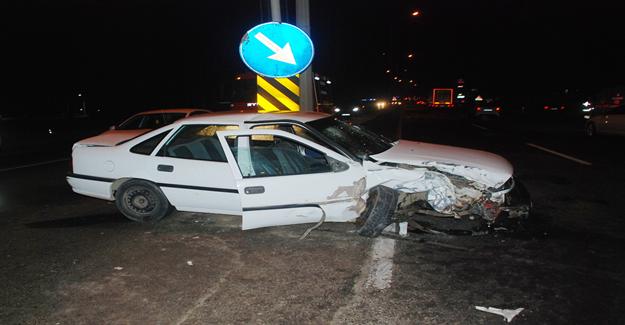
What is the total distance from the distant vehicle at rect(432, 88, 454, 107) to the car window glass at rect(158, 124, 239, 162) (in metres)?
54.3

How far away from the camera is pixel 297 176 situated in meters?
4.95

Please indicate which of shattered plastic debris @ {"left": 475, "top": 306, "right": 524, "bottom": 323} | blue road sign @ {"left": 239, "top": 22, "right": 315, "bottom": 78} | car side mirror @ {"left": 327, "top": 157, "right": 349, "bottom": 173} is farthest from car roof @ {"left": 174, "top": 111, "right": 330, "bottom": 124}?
shattered plastic debris @ {"left": 475, "top": 306, "right": 524, "bottom": 323}

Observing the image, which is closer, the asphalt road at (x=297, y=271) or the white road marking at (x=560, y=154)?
the asphalt road at (x=297, y=271)

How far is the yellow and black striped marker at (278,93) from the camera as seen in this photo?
27.3 ft

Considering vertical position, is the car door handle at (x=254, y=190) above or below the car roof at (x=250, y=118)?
below

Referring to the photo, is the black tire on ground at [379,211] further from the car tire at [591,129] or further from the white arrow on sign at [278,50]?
the car tire at [591,129]

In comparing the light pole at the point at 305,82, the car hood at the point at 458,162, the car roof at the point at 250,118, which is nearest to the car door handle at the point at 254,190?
the car roof at the point at 250,118

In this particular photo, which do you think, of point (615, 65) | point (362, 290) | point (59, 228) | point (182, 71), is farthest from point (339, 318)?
point (615, 65)

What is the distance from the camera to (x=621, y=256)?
4.46m

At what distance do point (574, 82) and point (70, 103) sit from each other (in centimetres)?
4681

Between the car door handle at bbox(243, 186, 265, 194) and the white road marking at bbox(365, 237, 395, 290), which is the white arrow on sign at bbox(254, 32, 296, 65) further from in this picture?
the white road marking at bbox(365, 237, 395, 290)

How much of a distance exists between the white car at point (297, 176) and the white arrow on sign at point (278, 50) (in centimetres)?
115

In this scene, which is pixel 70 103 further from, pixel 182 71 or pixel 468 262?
pixel 468 262

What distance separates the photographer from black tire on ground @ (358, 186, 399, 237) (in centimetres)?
482
